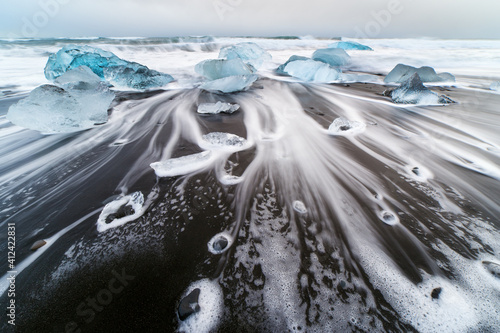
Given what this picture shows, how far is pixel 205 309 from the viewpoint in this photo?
28.1 inches

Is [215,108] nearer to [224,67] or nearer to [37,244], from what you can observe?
[224,67]

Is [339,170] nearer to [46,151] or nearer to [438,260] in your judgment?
[438,260]

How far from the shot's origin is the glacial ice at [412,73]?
13.2 ft

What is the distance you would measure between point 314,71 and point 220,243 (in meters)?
4.41

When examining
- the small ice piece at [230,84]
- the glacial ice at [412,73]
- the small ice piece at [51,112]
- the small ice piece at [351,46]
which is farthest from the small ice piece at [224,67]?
the small ice piece at [351,46]

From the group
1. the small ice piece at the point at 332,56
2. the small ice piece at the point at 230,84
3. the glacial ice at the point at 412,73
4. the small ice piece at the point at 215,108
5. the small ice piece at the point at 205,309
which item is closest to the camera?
the small ice piece at the point at 205,309

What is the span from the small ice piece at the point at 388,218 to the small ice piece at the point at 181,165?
1.18 metres

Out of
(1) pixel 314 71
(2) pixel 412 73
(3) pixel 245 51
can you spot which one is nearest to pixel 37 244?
(1) pixel 314 71

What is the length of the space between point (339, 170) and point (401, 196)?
408mm

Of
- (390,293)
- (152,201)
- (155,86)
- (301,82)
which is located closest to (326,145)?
(390,293)

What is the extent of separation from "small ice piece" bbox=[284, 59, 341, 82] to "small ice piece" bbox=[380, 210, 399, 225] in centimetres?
385

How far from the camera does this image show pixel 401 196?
1.24 m

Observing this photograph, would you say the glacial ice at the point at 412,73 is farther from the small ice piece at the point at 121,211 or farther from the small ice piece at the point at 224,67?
the small ice piece at the point at 121,211

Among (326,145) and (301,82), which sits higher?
(301,82)
